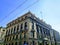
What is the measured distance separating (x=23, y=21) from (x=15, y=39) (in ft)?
20.5

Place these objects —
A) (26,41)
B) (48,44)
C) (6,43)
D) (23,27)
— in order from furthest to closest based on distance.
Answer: (6,43) < (48,44) < (23,27) < (26,41)

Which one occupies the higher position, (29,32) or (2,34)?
(29,32)

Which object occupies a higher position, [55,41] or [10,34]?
[10,34]

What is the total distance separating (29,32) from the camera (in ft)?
90.3

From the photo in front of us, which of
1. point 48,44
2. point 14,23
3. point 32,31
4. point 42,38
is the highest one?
point 14,23

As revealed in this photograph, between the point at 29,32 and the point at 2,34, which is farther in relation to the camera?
the point at 2,34

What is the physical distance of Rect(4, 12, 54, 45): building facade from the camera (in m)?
27.7

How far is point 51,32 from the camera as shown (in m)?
35.9

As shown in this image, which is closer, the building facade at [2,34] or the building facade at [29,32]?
the building facade at [29,32]

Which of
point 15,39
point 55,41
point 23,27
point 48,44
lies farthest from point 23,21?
point 55,41

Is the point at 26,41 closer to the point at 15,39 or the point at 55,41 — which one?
the point at 15,39

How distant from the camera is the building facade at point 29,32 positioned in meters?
27.7

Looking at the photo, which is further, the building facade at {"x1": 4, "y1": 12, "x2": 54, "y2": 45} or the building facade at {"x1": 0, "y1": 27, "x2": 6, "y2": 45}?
the building facade at {"x1": 0, "y1": 27, "x2": 6, "y2": 45}

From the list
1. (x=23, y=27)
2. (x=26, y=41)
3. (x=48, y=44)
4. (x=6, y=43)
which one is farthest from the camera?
(x=6, y=43)
